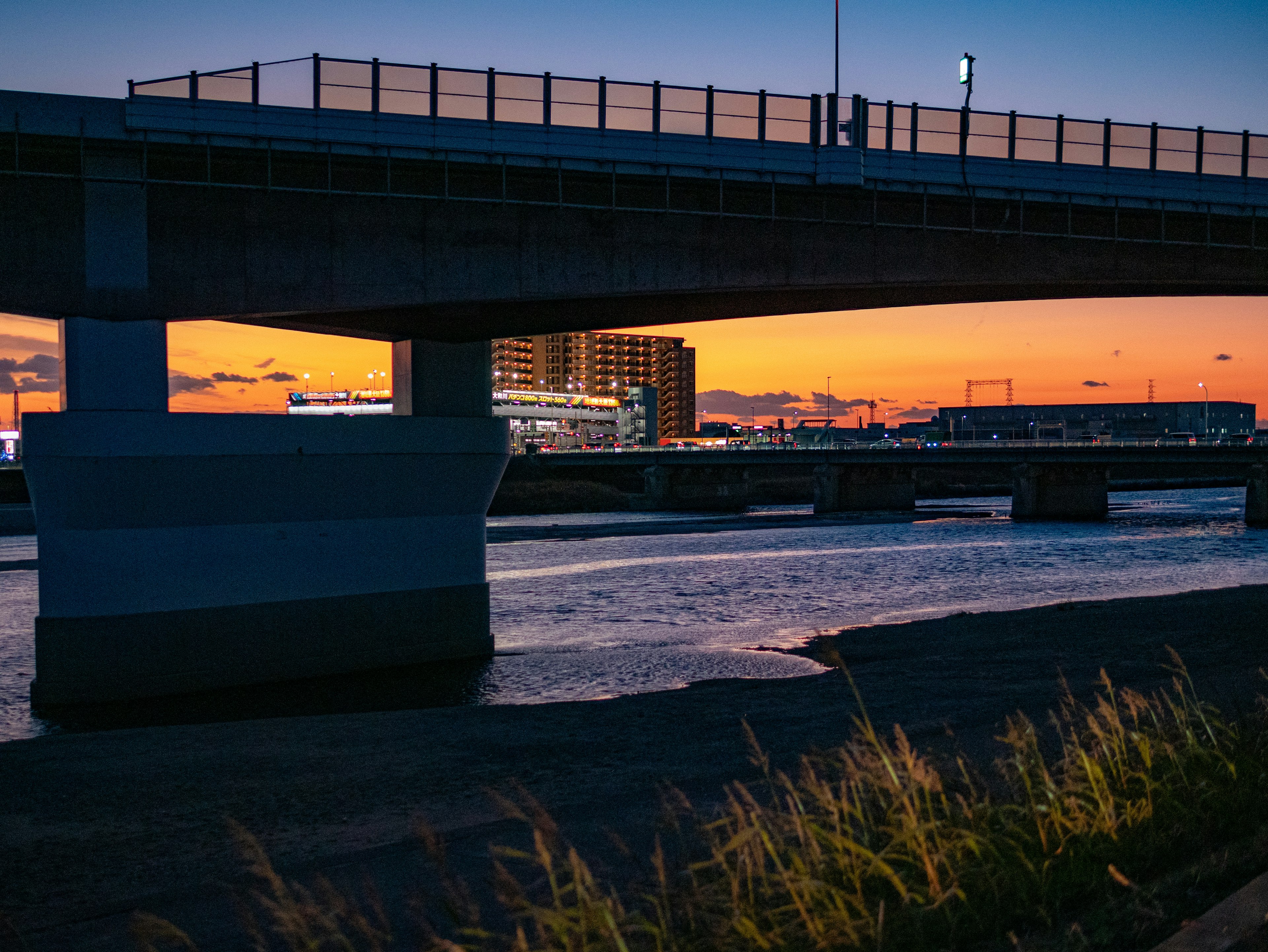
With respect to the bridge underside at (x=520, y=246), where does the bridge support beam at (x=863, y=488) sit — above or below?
below

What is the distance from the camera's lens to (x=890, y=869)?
5355mm

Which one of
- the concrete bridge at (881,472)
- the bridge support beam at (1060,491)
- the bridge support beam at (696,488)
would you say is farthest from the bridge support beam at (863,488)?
the bridge support beam at (1060,491)

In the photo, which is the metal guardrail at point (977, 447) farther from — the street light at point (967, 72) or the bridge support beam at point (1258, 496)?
the street light at point (967, 72)

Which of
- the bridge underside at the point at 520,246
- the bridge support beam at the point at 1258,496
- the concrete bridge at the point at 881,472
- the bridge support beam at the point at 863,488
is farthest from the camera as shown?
the bridge support beam at the point at 863,488

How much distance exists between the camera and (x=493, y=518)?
94875 mm

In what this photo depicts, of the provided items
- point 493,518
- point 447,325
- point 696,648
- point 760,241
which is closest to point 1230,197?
point 760,241

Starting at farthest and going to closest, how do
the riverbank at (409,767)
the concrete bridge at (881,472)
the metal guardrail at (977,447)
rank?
the metal guardrail at (977,447) < the concrete bridge at (881,472) < the riverbank at (409,767)

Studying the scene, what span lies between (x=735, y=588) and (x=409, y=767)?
29593 mm

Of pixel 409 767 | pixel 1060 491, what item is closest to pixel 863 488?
pixel 1060 491

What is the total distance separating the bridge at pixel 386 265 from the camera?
68.5ft

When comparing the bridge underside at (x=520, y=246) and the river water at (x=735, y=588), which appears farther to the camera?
the river water at (x=735, y=588)

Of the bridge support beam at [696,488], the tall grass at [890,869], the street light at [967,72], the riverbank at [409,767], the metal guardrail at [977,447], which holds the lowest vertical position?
the bridge support beam at [696,488]

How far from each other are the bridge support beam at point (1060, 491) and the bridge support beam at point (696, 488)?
31004mm

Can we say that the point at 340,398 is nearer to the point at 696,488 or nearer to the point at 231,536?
the point at 231,536
